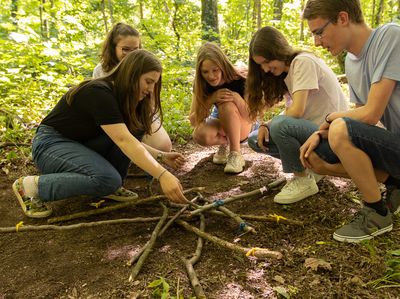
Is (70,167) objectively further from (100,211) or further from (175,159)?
(175,159)

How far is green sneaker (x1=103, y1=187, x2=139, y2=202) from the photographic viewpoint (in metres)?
2.91

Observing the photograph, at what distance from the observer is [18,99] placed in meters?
4.91

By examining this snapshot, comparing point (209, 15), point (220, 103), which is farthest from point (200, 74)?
point (209, 15)

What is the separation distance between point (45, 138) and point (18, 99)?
264 cm

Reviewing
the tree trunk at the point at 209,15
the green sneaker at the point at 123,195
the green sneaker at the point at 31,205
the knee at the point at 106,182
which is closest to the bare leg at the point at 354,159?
the knee at the point at 106,182

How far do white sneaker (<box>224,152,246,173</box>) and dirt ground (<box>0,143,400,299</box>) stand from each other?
19.9 inches

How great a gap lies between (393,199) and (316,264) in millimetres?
884

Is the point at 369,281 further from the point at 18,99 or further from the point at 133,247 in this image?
the point at 18,99

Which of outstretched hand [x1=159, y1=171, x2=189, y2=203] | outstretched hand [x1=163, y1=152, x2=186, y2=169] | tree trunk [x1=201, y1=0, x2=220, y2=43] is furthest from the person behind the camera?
tree trunk [x1=201, y1=0, x2=220, y2=43]

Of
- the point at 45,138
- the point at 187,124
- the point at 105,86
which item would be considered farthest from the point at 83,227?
the point at 187,124

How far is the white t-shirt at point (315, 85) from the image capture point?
247 cm

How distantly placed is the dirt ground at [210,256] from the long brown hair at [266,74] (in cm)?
80

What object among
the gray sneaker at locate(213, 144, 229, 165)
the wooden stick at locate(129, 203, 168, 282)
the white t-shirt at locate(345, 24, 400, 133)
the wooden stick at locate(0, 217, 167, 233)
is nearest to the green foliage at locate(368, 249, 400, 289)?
the white t-shirt at locate(345, 24, 400, 133)

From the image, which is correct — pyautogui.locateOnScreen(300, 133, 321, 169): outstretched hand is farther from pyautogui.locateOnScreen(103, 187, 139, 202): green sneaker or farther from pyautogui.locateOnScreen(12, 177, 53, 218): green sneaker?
pyautogui.locateOnScreen(12, 177, 53, 218): green sneaker
